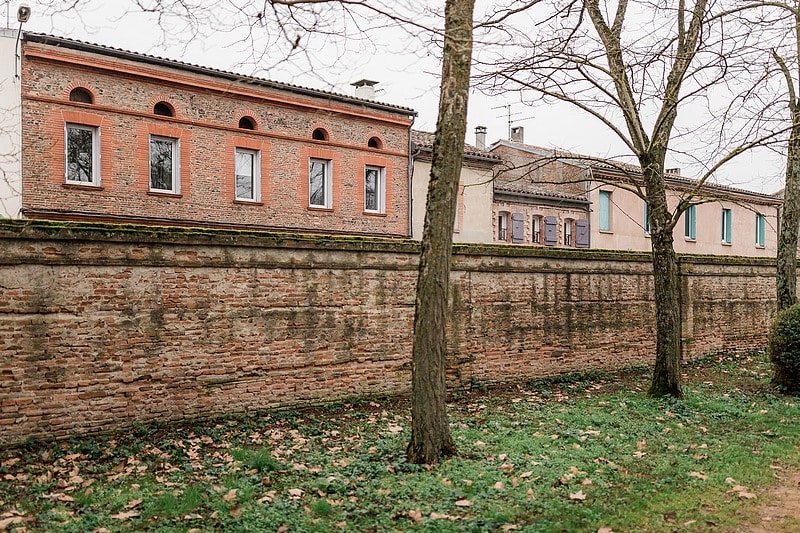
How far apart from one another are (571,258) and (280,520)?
948 centimetres

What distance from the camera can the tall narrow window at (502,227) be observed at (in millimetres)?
26812

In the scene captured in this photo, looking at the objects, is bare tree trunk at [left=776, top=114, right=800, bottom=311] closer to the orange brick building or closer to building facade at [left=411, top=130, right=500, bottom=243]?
the orange brick building

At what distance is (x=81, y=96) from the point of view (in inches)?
677

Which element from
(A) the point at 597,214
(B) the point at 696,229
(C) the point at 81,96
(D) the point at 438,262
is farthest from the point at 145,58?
(B) the point at 696,229

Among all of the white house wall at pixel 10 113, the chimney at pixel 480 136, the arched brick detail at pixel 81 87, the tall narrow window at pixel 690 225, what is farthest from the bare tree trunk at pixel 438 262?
the tall narrow window at pixel 690 225

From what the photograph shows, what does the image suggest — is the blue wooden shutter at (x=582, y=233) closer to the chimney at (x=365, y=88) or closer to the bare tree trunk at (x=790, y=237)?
the chimney at (x=365, y=88)

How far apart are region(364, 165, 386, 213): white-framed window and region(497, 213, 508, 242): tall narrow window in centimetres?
595

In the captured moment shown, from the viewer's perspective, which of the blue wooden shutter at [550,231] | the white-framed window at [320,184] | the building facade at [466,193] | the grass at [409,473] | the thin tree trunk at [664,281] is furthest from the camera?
the blue wooden shutter at [550,231]

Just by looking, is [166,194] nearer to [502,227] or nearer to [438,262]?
[438,262]

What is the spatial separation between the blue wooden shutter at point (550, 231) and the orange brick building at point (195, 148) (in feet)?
26.1

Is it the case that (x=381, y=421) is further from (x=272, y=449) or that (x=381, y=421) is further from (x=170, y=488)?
(x=170, y=488)

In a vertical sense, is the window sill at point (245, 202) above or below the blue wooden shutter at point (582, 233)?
above

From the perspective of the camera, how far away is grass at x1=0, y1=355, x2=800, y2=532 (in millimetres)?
5879

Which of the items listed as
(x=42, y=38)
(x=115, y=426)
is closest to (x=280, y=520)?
(x=115, y=426)
